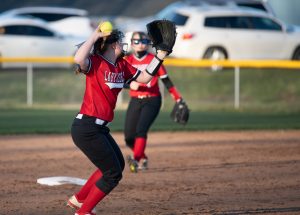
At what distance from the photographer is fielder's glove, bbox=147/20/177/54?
26.5 feet

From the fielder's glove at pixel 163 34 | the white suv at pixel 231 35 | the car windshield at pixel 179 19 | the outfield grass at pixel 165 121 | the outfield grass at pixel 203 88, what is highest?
the fielder's glove at pixel 163 34

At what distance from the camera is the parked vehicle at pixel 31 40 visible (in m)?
27.0

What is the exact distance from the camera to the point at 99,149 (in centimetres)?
797

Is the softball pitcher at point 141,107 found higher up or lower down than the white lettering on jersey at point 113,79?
lower down

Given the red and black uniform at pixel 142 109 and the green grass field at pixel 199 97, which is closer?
the red and black uniform at pixel 142 109

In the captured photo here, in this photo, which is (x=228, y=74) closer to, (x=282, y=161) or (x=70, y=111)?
(x=70, y=111)

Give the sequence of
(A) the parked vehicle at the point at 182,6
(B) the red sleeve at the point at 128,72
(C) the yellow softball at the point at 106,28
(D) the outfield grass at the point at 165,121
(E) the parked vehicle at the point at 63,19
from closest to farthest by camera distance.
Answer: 1. (C) the yellow softball at the point at 106,28
2. (B) the red sleeve at the point at 128,72
3. (D) the outfield grass at the point at 165,121
4. (A) the parked vehicle at the point at 182,6
5. (E) the parked vehicle at the point at 63,19

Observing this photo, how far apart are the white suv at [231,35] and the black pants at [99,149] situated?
1647 centimetres

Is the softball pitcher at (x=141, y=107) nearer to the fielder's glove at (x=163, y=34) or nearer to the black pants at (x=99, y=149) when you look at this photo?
the fielder's glove at (x=163, y=34)

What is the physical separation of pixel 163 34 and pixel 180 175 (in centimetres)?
377

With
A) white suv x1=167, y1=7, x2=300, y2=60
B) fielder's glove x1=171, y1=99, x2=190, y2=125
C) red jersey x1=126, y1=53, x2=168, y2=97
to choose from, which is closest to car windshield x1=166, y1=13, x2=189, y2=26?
white suv x1=167, y1=7, x2=300, y2=60

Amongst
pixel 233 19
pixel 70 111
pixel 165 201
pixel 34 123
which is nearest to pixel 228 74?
pixel 233 19

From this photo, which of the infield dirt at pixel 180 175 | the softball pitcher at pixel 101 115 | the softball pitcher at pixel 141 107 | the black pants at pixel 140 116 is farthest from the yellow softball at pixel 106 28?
the black pants at pixel 140 116

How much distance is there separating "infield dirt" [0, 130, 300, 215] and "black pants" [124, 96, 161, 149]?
55 cm
